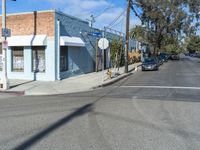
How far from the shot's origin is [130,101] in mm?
13578

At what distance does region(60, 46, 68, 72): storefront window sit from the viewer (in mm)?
24464

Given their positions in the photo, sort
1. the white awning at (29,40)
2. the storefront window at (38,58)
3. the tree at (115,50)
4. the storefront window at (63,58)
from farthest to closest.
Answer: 1. the tree at (115,50)
2. the storefront window at (63,58)
3. the storefront window at (38,58)
4. the white awning at (29,40)

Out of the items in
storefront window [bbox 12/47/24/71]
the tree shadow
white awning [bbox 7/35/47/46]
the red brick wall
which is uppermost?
the red brick wall

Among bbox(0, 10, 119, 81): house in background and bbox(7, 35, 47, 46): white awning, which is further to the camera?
bbox(0, 10, 119, 81): house in background

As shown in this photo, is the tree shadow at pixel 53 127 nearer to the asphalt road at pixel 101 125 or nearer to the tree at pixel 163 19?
the asphalt road at pixel 101 125

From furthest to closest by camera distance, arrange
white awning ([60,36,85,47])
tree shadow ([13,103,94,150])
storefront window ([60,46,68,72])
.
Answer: storefront window ([60,46,68,72]) < white awning ([60,36,85,47]) < tree shadow ([13,103,94,150])

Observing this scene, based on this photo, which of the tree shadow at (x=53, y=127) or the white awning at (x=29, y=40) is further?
the white awning at (x=29, y=40)

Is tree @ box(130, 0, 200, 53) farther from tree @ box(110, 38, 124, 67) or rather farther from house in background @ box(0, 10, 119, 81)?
house in background @ box(0, 10, 119, 81)

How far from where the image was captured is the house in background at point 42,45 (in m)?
23.1

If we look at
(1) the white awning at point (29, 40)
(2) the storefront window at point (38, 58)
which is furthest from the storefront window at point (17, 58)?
(2) the storefront window at point (38, 58)

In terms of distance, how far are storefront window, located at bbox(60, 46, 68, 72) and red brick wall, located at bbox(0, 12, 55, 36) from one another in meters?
1.97

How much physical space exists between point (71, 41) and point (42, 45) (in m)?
2.35

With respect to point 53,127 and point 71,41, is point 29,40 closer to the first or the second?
point 71,41

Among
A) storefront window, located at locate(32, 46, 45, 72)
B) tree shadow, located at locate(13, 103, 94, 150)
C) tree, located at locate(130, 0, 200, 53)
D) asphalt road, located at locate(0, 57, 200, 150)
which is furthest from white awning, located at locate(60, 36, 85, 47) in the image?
tree, located at locate(130, 0, 200, 53)
